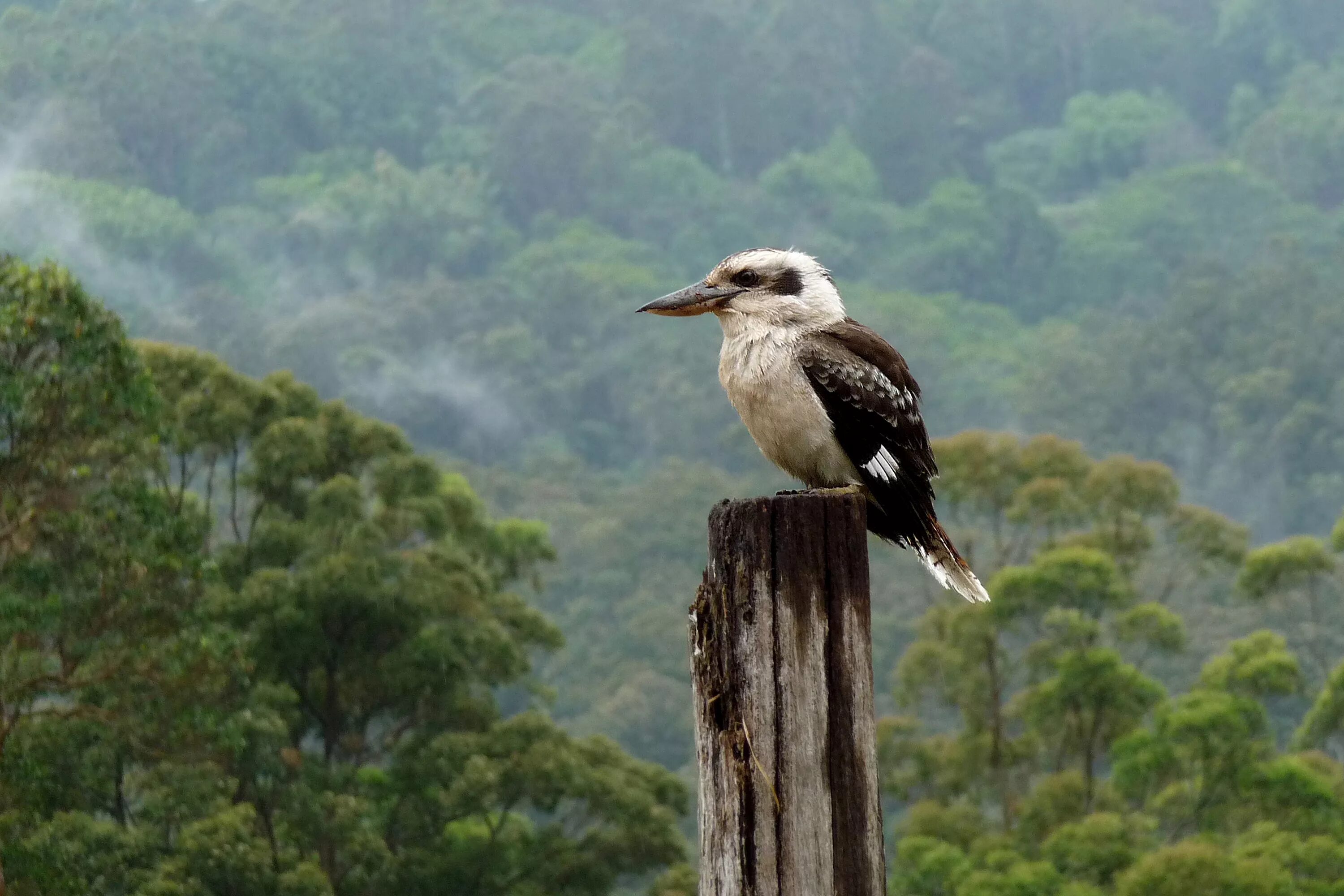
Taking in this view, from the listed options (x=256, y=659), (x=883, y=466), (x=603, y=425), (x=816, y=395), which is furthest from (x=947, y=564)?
(x=603, y=425)

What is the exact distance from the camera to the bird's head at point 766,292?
546 cm

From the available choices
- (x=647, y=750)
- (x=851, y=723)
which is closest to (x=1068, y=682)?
(x=647, y=750)

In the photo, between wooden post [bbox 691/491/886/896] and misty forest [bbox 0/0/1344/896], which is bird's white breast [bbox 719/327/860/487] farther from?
misty forest [bbox 0/0/1344/896]

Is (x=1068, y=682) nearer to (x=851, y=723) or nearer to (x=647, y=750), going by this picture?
(x=647, y=750)

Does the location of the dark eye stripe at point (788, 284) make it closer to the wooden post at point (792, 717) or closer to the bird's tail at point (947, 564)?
the bird's tail at point (947, 564)

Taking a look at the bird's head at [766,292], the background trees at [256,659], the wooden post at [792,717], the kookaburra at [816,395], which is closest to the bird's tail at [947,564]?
the kookaburra at [816,395]

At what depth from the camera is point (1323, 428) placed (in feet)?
190

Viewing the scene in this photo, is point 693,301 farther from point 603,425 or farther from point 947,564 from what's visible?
point 603,425

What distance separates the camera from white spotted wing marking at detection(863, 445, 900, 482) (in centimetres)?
539

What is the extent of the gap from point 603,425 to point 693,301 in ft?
210

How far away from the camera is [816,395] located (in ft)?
17.6

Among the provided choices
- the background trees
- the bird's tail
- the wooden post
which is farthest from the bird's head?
Result: the background trees

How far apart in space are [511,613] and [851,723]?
20.0m

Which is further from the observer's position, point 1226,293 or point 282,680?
point 1226,293
